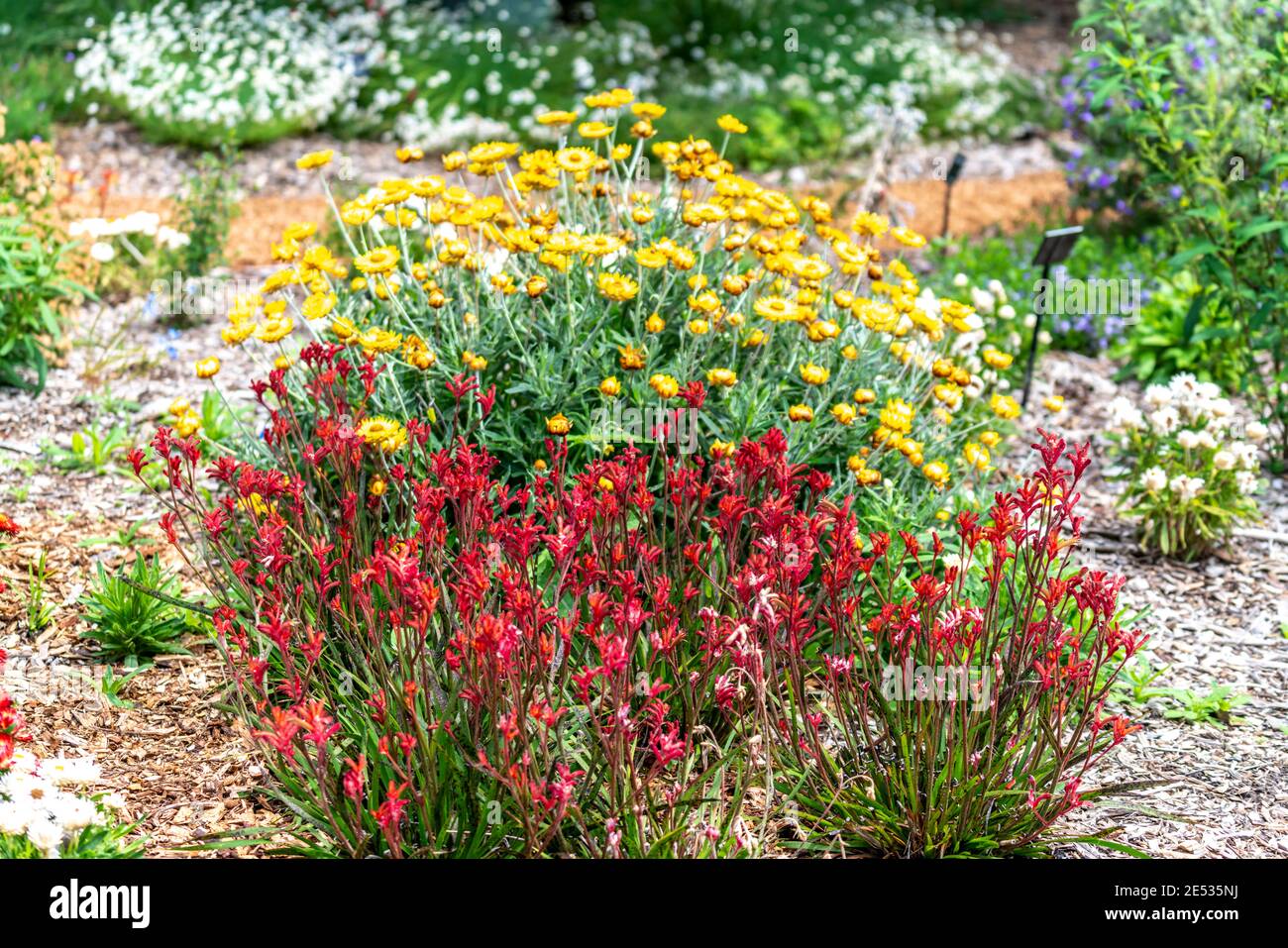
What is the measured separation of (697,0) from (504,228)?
809 centimetres

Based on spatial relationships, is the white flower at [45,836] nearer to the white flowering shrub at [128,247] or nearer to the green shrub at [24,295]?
the green shrub at [24,295]

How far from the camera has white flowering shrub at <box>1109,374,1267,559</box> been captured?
4453mm

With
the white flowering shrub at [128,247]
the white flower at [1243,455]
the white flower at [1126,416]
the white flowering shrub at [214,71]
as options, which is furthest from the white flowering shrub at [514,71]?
the white flower at [1243,455]

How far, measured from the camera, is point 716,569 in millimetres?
3447

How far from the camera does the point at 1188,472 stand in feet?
15.1

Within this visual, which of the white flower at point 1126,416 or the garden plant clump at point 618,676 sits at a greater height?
the garden plant clump at point 618,676

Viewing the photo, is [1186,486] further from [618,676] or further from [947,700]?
[618,676]

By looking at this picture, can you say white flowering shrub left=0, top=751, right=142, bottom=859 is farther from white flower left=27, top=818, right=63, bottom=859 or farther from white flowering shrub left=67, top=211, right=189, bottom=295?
white flowering shrub left=67, top=211, right=189, bottom=295

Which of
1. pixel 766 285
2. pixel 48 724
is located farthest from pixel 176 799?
pixel 766 285

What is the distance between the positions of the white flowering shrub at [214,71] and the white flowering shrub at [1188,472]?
7.13 m

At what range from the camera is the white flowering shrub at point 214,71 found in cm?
957

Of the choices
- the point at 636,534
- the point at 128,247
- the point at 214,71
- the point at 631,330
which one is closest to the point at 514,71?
the point at 214,71

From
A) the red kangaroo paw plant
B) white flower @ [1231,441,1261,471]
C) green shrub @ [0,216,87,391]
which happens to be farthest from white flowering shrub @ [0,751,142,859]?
white flower @ [1231,441,1261,471]

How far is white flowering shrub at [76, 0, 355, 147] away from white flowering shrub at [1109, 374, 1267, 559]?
713 centimetres
